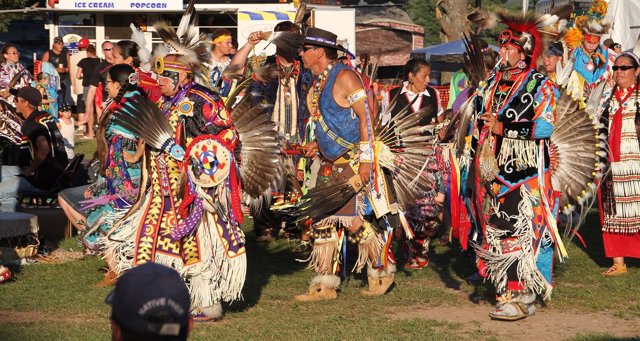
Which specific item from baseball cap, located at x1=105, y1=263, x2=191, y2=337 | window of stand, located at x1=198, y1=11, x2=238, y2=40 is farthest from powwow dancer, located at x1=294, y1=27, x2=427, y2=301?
window of stand, located at x1=198, y1=11, x2=238, y2=40

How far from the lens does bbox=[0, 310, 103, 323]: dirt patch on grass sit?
21.3ft

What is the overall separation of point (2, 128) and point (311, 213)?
4.76 meters

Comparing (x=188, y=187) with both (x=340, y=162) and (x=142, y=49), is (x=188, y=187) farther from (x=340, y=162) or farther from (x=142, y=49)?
(x=340, y=162)

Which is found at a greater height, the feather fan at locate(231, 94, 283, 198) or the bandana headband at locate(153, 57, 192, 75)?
the bandana headband at locate(153, 57, 192, 75)

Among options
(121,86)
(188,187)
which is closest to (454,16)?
(121,86)

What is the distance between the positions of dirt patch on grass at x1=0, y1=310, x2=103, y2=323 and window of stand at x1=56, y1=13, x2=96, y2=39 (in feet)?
60.5

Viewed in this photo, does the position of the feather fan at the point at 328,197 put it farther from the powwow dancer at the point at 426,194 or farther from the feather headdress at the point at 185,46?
the powwow dancer at the point at 426,194

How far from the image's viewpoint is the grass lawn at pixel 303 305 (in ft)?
20.4

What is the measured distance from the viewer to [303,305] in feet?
23.0

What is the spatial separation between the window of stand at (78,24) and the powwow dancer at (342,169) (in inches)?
720

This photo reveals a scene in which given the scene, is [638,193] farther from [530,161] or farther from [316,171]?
[316,171]

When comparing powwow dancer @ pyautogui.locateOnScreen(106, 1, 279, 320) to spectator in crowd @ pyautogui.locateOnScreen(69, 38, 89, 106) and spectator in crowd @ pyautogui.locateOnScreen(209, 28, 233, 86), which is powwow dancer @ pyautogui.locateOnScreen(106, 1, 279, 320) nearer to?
spectator in crowd @ pyautogui.locateOnScreen(209, 28, 233, 86)

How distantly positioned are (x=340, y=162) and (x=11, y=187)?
12.8 feet

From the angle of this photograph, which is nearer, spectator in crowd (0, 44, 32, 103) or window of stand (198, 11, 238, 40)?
spectator in crowd (0, 44, 32, 103)
